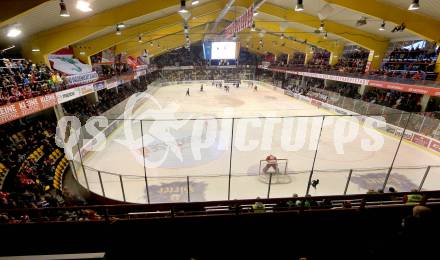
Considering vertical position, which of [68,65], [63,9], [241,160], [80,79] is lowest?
[241,160]

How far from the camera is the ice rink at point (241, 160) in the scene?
941 centimetres

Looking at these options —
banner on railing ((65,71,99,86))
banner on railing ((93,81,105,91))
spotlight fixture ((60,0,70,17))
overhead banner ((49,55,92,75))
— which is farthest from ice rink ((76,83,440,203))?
overhead banner ((49,55,92,75))

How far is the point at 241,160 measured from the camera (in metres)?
12.3

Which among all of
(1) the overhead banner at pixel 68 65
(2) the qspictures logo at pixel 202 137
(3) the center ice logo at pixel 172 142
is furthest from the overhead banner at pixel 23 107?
(1) the overhead banner at pixel 68 65

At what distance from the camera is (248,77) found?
49.4 meters

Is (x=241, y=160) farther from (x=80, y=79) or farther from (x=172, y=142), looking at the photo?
(x=80, y=79)

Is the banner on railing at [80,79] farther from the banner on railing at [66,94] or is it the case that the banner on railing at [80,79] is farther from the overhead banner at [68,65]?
the overhead banner at [68,65]

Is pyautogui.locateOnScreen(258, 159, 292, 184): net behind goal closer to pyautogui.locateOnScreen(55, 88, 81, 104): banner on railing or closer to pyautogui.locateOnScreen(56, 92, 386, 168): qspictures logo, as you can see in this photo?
pyautogui.locateOnScreen(56, 92, 386, 168): qspictures logo

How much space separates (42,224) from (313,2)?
20.7 m

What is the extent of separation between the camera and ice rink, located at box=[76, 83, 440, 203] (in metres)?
9.41

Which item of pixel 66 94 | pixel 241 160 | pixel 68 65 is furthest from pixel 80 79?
pixel 241 160

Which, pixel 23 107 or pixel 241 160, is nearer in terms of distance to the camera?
pixel 23 107

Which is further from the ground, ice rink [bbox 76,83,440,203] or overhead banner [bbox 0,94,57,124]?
overhead banner [bbox 0,94,57,124]

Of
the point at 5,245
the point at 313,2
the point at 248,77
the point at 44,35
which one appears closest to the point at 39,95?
the point at 44,35
